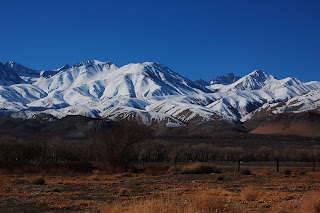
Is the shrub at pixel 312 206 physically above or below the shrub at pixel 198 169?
above

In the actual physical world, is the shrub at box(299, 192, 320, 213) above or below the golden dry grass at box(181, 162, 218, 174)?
above

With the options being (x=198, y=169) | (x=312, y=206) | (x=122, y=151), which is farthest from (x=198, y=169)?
(x=312, y=206)

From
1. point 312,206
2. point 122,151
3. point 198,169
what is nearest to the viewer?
point 312,206

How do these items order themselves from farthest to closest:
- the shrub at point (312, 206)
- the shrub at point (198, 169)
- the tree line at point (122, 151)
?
1. the tree line at point (122, 151)
2. the shrub at point (198, 169)
3. the shrub at point (312, 206)

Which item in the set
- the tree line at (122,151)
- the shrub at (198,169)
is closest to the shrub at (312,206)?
the shrub at (198,169)

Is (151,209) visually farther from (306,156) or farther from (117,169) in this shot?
(306,156)

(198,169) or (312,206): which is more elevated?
(312,206)

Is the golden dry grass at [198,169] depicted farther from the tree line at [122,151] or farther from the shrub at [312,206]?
the shrub at [312,206]

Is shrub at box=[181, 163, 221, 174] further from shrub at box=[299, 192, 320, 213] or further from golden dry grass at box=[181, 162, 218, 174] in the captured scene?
shrub at box=[299, 192, 320, 213]

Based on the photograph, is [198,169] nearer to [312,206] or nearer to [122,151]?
[122,151]

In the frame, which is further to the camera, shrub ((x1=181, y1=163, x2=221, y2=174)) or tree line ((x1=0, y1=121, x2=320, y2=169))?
tree line ((x1=0, y1=121, x2=320, y2=169))

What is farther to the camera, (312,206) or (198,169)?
(198,169)

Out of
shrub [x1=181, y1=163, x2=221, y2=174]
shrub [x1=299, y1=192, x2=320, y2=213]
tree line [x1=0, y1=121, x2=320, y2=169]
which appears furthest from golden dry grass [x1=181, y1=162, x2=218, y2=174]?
shrub [x1=299, y1=192, x2=320, y2=213]

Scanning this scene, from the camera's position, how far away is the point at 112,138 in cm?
4766
